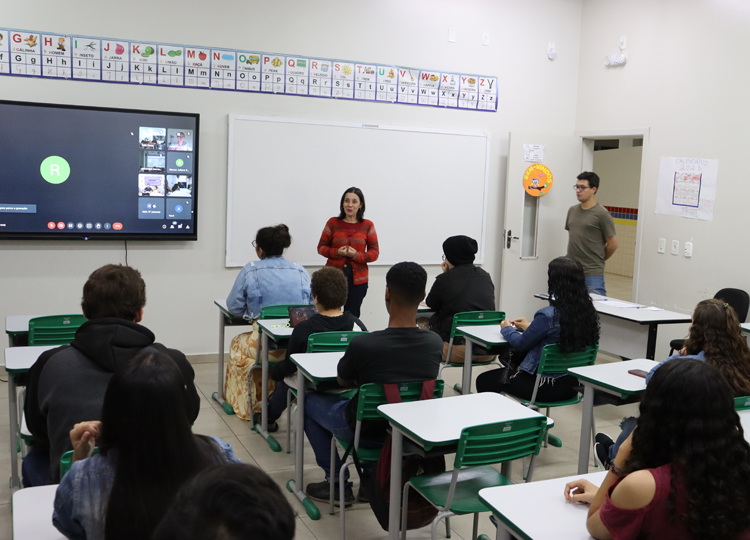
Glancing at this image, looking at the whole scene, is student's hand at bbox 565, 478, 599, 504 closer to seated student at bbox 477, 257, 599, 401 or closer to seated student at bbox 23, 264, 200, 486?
seated student at bbox 23, 264, 200, 486

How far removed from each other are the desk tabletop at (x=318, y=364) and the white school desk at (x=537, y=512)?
118 cm

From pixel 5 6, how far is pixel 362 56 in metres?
2.73

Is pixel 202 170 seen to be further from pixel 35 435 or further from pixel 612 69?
pixel 612 69

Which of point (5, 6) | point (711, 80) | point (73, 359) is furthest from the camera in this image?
point (711, 80)

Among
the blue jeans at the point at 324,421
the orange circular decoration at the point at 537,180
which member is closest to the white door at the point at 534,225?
the orange circular decoration at the point at 537,180

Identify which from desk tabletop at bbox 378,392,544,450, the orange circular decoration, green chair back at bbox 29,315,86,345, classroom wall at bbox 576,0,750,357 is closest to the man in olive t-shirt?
classroom wall at bbox 576,0,750,357

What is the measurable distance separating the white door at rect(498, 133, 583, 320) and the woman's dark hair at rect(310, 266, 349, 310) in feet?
11.2

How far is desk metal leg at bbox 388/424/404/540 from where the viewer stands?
2.38m

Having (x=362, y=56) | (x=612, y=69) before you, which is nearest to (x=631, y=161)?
(x=612, y=69)

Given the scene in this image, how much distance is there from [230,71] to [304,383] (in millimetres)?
3237

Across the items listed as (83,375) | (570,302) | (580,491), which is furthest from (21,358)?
(570,302)

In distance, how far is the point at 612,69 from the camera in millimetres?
6375

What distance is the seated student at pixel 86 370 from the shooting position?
2021mm

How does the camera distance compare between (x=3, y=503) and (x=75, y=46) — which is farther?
(x=75, y=46)
